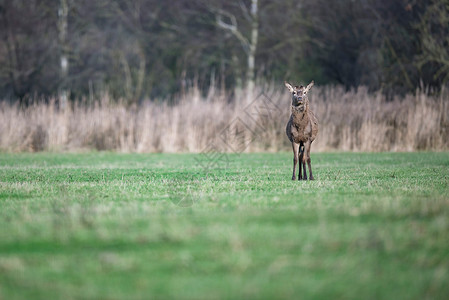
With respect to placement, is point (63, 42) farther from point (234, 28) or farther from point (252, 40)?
point (252, 40)

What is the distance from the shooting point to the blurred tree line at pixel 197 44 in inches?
1126

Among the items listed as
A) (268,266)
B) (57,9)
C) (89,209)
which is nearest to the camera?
(268,266)

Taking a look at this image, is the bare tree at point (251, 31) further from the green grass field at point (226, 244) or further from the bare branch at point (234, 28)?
the green grass field at point (226, 244)

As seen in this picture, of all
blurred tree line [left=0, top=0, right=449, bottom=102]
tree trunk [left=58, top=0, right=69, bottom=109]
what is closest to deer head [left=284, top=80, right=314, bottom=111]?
blurred tree line [left=0, top=0, right=449, bottom=102]

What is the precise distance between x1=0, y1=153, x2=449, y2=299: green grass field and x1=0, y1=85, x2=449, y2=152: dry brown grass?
1030 cm

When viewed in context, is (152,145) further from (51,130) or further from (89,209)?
(89,209)

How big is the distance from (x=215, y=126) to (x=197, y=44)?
14.7 metres

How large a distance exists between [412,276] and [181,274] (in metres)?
1.34

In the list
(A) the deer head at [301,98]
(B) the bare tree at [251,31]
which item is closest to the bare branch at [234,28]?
(B) the bare tree at [251,31]

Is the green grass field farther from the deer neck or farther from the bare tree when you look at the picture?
the bare tree

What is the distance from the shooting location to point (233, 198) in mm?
7129

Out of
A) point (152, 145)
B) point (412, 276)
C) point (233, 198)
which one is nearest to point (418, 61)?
point (152, 145)

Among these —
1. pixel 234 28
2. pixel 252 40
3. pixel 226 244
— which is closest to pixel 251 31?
pixel 252 40

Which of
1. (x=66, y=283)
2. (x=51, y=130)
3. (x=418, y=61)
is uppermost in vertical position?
(x=418, y=61)
